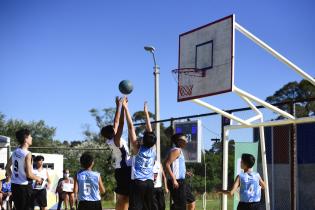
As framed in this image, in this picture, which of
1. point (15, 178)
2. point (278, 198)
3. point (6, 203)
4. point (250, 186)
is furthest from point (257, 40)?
point (278, 198)

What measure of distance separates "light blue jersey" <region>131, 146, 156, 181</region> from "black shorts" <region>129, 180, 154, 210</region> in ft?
0.27

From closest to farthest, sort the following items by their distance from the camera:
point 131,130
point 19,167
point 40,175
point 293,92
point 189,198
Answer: point 131,130 < point 19,167 < point 189,198 < point 40,175 < point 293,92

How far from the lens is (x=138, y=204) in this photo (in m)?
7.84

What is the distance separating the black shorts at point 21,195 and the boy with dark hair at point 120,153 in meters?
1.56

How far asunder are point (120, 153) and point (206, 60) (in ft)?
8.91

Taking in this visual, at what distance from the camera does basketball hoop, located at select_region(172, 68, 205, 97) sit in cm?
990

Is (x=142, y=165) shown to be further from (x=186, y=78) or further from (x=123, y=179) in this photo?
(x=186, y=78)

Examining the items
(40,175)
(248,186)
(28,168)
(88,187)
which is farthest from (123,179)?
(40,175)

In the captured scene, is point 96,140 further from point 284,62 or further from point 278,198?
point 284,62

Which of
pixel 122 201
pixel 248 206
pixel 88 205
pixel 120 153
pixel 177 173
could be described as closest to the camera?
pixel 88 205

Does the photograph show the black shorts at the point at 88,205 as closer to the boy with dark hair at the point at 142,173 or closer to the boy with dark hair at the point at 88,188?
the boy with dark hair at the point at 88,188

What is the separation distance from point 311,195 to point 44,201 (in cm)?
1262

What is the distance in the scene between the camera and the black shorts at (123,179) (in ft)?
27.5

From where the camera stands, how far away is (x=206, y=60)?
970 centimetres
